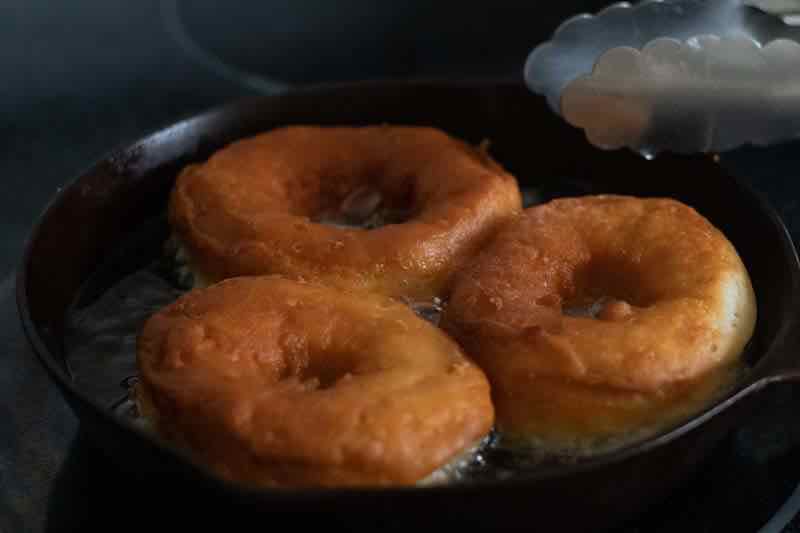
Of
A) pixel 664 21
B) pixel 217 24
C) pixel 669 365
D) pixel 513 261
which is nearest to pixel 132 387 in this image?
pixel 513 261

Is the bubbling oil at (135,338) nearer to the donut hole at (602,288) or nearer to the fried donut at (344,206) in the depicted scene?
the fried donut at (344,206)

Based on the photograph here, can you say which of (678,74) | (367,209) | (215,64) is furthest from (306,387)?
(215,64)

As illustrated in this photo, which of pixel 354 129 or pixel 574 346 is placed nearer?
pixel 574 346

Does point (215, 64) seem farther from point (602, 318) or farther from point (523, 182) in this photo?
point (602, 318)

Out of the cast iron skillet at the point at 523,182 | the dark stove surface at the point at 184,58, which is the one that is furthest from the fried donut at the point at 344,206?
the dark stove surface at the point at 184,58

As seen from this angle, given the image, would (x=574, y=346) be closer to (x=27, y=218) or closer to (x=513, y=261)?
(x=513, y=261)
